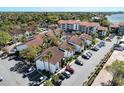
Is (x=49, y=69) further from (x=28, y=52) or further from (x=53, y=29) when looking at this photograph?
(x=53, y=29)

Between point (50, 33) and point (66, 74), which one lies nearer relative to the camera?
point (66, 74)

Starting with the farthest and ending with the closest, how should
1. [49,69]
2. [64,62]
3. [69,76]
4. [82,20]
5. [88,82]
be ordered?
1. [82,20]
2. [64,62]
3. [49,69]
4. [69,76]
5. [88,82]

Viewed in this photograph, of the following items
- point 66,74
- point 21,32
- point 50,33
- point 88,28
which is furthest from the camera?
point 50,33

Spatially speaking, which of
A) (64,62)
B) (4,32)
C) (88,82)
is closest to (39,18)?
(4,32)

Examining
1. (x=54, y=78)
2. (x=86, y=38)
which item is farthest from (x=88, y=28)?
(x=54, y=78)

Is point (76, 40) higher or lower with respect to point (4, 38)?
lower

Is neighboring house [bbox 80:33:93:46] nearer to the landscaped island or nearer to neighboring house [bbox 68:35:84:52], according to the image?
the landscaped island

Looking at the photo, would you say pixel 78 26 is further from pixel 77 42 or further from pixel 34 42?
pixel 34 42
